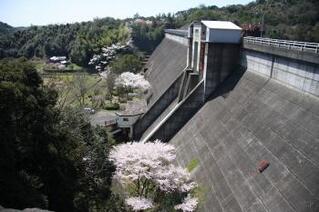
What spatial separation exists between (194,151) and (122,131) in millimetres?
12360

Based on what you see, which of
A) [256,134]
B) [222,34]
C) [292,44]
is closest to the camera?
[256,134]

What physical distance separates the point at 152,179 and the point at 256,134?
20.9 feet

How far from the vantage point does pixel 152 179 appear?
17516 millimetres

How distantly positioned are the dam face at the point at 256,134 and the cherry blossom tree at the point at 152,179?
830mm

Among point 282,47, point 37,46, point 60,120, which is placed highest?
point 282,47

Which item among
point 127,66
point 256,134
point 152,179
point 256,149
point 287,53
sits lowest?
point 127,66

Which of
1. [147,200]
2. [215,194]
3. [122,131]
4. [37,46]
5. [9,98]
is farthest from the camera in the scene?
[37,46]

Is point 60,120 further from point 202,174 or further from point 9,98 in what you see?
point 202,174

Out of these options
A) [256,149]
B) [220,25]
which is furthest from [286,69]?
[220,25]

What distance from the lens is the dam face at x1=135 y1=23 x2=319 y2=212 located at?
11.7m

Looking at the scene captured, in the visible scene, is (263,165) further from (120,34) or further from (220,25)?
(120,34)

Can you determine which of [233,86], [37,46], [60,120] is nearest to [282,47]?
[233,86]

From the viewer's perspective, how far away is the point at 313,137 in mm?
12281

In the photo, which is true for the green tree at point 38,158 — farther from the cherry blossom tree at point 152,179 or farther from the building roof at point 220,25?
the building roof at point 220,25
